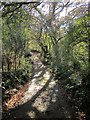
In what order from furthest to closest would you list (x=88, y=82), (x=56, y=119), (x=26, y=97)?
(x=26, y=97) < (x=88, y=82) < (x=56, y=119)

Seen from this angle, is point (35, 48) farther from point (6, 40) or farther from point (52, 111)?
point (52, 111)

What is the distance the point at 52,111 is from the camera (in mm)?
7637

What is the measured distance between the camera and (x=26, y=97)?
9789 mm

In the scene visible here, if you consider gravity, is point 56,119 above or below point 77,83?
below

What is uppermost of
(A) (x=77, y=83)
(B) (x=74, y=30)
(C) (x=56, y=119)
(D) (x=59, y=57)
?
(B) (x=74, y=30)

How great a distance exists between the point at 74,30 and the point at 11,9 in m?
6.81

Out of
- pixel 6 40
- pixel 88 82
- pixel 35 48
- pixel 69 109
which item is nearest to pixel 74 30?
pixel 6 40

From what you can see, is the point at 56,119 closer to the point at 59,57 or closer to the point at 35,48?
the point at 59,57

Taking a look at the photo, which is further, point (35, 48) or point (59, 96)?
point (35, 48)

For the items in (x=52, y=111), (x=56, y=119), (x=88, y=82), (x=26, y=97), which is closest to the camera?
(x=56, y=119)

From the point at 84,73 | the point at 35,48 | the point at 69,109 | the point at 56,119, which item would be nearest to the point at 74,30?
the point at 84,73

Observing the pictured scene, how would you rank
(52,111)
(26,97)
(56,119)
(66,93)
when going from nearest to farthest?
(56,119) < (52,111) < (26,97) < (66,93)

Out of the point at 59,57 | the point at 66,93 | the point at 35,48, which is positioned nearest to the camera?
the point at 66,93

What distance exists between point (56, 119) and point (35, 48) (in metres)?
39.4
